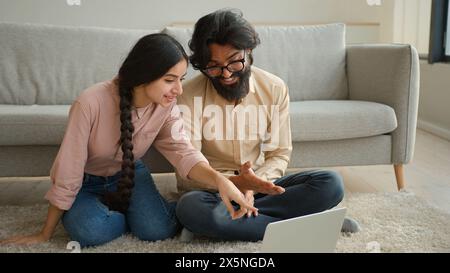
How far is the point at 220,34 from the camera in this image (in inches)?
56.6

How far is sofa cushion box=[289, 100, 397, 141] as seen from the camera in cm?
199

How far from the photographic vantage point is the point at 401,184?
2.11 m

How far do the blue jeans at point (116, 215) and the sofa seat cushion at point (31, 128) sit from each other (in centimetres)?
38

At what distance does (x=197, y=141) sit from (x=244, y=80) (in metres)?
0.23

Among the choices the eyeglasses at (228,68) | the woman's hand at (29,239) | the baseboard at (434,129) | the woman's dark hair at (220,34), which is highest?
the woman's dark hair at (220,34)

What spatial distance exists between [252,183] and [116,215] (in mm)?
470

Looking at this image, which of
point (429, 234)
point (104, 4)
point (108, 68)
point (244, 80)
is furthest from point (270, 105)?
point (104, 4)

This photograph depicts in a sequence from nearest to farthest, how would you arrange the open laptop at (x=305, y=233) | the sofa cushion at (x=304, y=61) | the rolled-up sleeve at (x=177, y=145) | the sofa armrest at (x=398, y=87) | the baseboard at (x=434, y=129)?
the open laptop at (x=305, y=233) < the rolled-up sleeve at (x=177, y=145) < the sofa armrest at (x=398, y=87) < the sofa cushion at (x=304, y=61) < the baseboard at (x=434, y=129)

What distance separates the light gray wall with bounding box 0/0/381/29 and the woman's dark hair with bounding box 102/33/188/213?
7.94 feet

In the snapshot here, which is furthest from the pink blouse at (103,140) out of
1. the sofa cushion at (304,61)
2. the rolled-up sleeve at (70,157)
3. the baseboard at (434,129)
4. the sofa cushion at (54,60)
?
the baseboard at (434,129)

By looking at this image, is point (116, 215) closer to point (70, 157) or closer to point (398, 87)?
point (70, 157)

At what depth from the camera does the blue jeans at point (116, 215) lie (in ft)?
4.77

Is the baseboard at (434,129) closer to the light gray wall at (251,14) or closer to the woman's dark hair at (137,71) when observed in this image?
the light gray wall at (251,14)

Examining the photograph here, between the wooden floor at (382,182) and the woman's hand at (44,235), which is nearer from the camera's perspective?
the woman's hand at (44,235)
